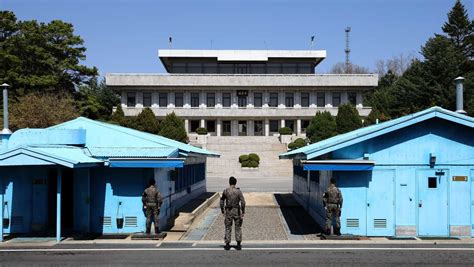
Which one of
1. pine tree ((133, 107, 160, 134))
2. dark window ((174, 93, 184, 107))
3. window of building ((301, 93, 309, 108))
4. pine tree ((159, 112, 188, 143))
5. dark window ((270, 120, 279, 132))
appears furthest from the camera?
dark window ((270, 120, 279, 132))

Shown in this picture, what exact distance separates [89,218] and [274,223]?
6.81 metres

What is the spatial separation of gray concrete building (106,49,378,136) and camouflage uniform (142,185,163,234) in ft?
186

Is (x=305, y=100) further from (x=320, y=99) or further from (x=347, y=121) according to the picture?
(x=347, y=121)

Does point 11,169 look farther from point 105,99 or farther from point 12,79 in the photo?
point 105,99

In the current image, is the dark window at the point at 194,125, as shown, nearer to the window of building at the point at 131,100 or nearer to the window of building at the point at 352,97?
the window of building at the point at 131,100

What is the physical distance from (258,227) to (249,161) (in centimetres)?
3499

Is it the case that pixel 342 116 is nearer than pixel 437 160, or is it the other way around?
pixel 437 160

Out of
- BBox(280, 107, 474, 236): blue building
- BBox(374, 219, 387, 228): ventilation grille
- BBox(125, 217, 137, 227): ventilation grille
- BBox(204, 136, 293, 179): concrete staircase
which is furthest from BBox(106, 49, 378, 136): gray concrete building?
BBox(374, 219, 387, 228): ventilation grille

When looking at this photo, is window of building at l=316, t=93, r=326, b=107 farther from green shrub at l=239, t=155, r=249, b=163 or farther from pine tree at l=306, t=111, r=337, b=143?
green shrub at l=239, t=155, r=249, b=163

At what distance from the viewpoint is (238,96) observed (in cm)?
7444

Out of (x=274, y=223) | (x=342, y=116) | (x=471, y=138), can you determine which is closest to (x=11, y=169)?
(x=274, y=223)

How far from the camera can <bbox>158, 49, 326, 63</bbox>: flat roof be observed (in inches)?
3066

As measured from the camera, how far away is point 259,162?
55438 millimetres

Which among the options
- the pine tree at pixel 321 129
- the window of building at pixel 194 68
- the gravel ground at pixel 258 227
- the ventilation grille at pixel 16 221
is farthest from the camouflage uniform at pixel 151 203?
the window of building at pixel 194 68
